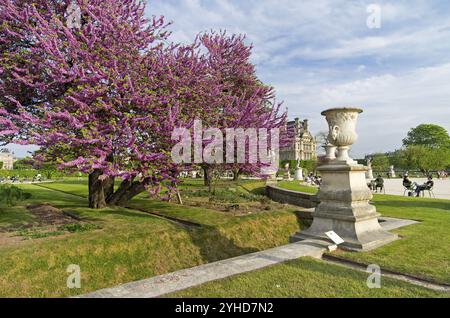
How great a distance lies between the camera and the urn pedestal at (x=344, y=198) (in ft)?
22.4

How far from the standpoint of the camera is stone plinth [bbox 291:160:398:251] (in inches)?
265

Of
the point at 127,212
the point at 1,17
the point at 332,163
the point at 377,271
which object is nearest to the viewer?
the point at 377,271

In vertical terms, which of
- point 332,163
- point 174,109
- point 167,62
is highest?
point 167,62

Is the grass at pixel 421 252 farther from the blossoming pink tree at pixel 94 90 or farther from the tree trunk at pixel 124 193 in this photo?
the tree trunk at pixel 124 193

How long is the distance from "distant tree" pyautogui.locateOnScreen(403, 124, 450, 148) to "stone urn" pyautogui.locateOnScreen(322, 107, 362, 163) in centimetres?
8933

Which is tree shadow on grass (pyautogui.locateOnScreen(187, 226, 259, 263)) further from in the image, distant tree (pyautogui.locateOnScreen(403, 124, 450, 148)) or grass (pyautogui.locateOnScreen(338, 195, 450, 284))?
distant tree (pyautogui.locateOnScreen(403, 124, 450, 148))

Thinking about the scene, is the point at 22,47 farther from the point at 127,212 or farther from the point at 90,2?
the point at 127,212

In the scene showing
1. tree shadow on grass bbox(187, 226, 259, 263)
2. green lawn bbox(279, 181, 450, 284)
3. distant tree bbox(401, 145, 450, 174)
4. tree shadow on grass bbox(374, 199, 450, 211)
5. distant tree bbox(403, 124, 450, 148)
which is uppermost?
distant tree bbox(403, 124, 450, 148)

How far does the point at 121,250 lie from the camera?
659 cm

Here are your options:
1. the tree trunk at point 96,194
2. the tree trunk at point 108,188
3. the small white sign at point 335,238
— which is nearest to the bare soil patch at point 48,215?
the tree trunk at point 96,194

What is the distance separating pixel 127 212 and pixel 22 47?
6.96m

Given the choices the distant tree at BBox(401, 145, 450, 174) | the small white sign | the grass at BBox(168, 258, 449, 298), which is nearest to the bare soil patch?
the grass at BBox(168, 258, 449, 298)

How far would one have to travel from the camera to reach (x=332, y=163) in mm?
7531

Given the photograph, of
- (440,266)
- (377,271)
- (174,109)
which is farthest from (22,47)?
(440,266)
